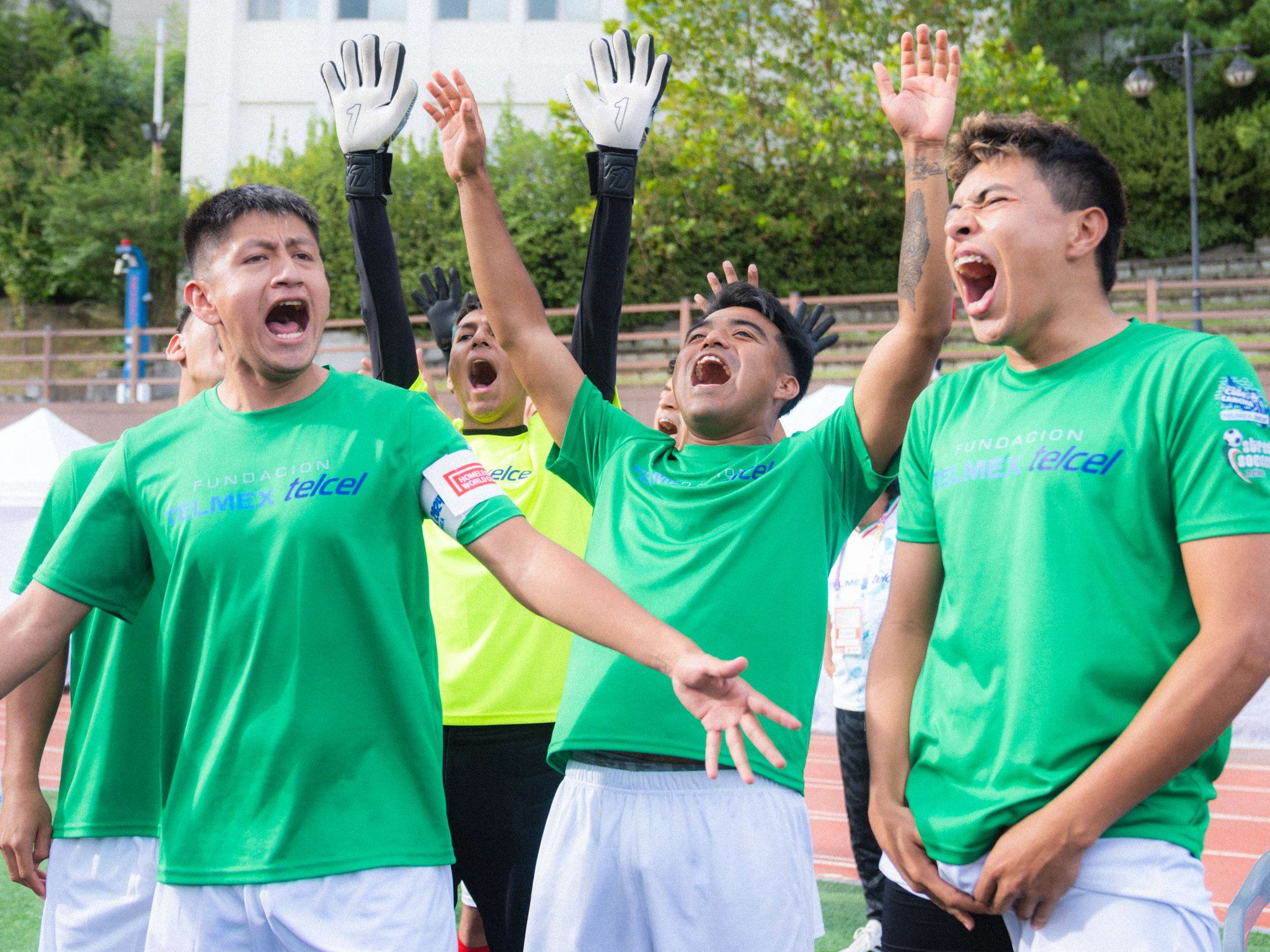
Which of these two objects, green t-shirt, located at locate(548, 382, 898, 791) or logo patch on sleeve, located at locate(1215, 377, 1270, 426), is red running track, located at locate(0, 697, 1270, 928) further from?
logo patch on sleeve, located at locate(1215, 377, 1270, 426)

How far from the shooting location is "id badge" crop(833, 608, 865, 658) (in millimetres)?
5410

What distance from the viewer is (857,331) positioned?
60.9 ft

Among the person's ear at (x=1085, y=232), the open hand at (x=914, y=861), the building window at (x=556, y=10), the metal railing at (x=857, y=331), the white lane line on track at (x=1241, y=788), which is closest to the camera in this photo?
the open hand at (x=914, y=861)

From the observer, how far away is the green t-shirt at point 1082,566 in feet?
6.52

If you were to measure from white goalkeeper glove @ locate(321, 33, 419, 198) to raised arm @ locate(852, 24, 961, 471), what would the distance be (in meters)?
1.42

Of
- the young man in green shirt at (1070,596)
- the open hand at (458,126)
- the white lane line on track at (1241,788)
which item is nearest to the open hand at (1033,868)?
the young man in green shirt at (1070,596)

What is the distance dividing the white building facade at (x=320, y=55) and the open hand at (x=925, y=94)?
2321 centimetres

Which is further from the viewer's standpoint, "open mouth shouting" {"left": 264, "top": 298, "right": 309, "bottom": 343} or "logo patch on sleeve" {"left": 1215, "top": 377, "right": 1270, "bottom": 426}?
"open mouth shouting" {"left": 264, "top": 298, "right": 309, "bottom": 343}

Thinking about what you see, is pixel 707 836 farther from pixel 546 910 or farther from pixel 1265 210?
pixel 1265 210

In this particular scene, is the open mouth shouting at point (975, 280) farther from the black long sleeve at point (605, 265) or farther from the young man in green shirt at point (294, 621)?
the black long sleeve at point (605, 265)

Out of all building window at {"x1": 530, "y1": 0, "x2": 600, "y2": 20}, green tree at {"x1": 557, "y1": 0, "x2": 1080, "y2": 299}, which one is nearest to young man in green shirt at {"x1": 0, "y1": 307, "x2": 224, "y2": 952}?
green tree at {"x1": 557, "y1": 0, "x2": 1080, "y2": 299}

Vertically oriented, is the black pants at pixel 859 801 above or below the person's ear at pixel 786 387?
below

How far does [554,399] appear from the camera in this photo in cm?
330

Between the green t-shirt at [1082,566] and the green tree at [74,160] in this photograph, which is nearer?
the green t-shirt at [1082,566]
